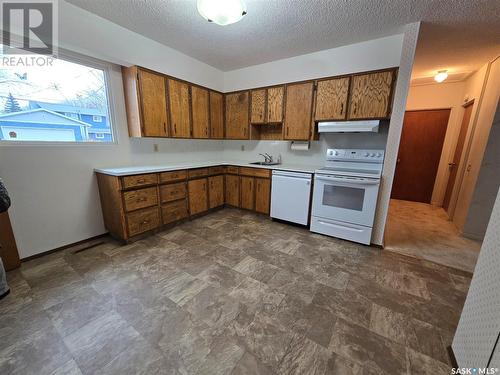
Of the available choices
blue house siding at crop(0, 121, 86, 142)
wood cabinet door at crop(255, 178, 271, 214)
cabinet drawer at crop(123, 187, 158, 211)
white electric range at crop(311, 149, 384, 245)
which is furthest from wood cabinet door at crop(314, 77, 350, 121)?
blue house siding at crop(0, 121, 86, 142)

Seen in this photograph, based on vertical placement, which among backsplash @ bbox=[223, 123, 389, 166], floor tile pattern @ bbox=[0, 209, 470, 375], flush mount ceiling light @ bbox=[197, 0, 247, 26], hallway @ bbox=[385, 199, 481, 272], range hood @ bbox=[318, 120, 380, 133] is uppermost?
flush mount ceiling light @ bbox=[197, 0, 247, 26]

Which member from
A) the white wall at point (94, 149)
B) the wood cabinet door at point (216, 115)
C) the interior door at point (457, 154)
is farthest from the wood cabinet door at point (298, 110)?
the interior door at point (457, 154)

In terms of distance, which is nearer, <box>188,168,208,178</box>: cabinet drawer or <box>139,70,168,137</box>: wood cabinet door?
<box>139,70,168,137</box>: wood cabinet door

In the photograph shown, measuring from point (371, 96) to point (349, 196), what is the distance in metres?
1.36

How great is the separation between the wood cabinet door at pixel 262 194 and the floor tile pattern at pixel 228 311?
3.39 feet

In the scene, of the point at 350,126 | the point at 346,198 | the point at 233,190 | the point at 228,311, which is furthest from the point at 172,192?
the point at 350,126

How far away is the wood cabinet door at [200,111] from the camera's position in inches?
138

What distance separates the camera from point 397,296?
184 cm

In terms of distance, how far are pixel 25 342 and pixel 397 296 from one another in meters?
2.88

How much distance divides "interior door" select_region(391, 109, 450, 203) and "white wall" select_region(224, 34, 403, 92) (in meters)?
2.80

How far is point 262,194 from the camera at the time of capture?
11.8 ft

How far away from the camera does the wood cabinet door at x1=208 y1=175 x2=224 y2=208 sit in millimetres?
3725

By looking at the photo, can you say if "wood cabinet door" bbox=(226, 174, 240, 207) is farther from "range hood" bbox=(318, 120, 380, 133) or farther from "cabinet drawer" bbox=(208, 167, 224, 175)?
"range hood" bbox=(318, 120, 380, 133)

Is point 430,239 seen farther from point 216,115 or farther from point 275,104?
point 216,115
